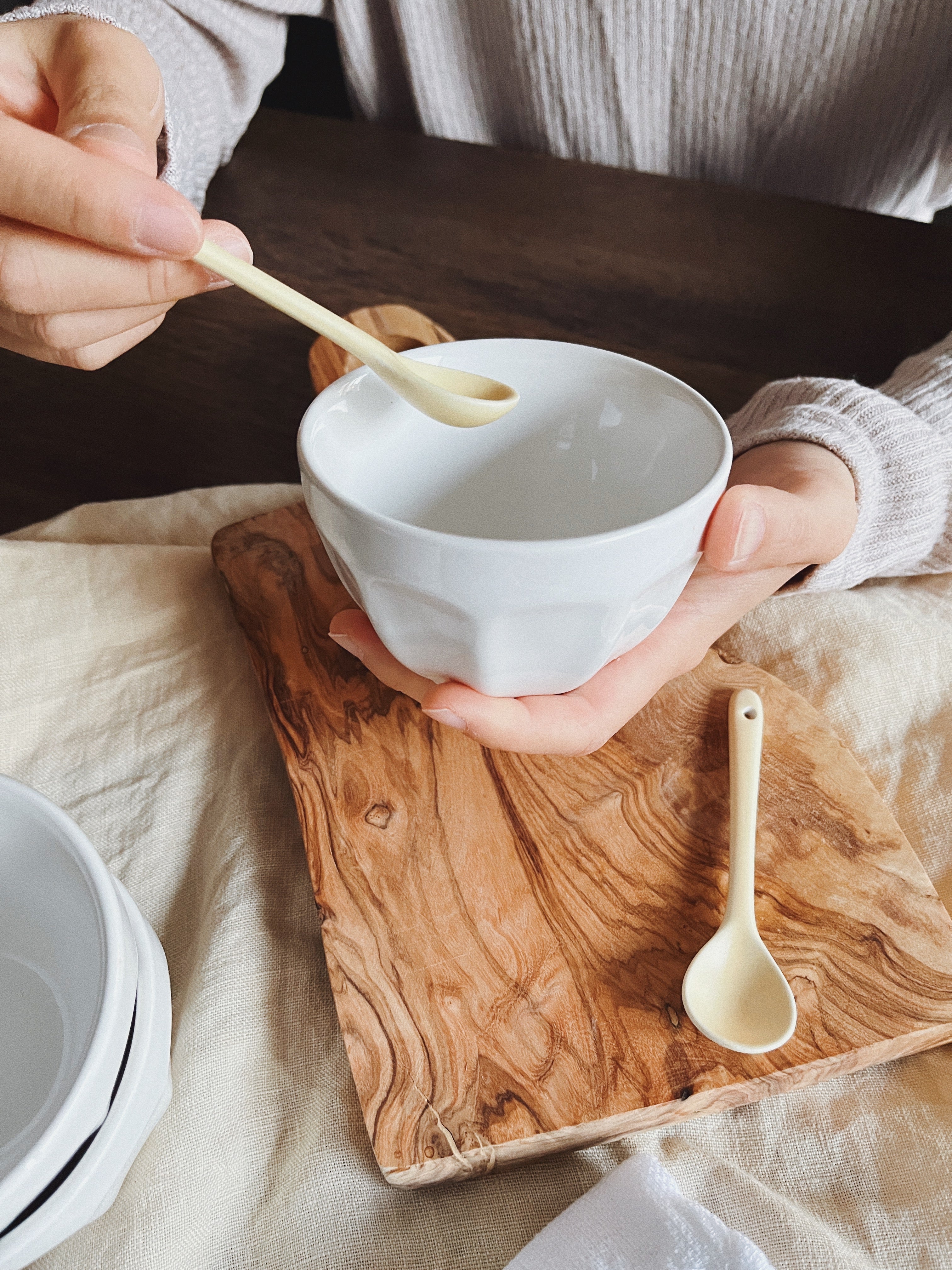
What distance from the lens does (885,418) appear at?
50 cm

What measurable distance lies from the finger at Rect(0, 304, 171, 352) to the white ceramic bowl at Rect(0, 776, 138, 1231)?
183 millimetres

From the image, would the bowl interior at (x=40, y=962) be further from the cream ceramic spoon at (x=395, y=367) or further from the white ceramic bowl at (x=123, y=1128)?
the cream ceramic spoon at (x=395, y=367)

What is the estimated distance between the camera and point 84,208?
1.00ft

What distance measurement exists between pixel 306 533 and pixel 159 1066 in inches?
12.4

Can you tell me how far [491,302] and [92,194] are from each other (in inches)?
17.5

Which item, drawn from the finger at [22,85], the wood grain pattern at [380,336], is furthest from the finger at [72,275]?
the wood grain pattern at [380,336]

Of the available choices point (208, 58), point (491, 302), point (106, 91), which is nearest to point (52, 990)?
point (106, 91)

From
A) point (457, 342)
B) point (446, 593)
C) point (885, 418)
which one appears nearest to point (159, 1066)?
point (446, 593)

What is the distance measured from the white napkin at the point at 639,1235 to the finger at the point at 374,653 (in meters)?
0.20

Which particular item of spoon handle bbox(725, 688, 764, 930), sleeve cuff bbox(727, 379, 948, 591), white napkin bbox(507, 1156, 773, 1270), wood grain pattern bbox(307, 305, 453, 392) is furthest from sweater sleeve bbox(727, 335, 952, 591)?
white napkin bbox(507, 1156, 773, 1270)

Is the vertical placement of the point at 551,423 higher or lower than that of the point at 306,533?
higher

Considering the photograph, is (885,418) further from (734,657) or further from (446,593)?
(446,593)

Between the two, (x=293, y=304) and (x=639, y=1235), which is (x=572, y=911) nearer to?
(x=639, y=1235)

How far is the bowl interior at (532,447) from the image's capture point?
14.3 inches
